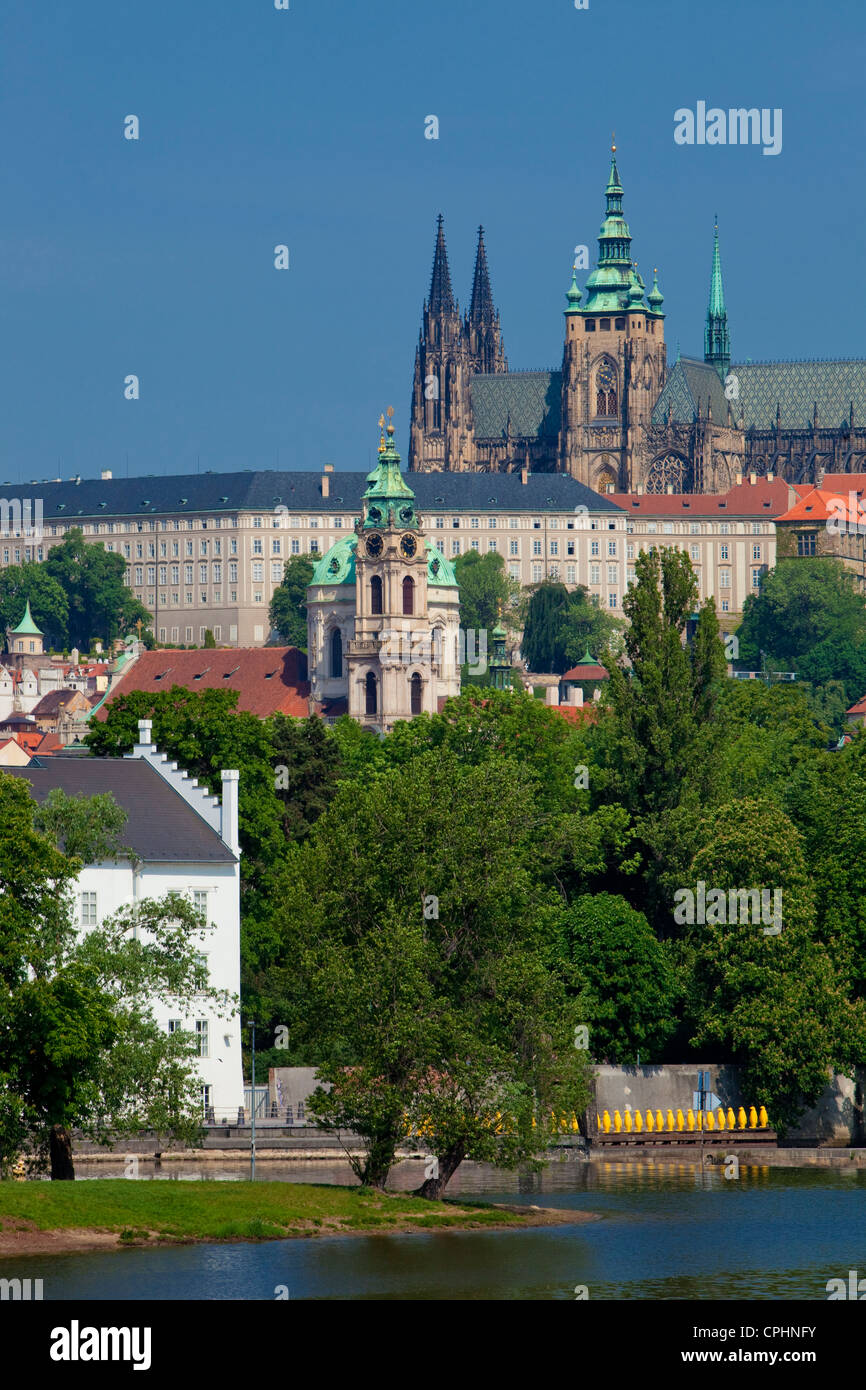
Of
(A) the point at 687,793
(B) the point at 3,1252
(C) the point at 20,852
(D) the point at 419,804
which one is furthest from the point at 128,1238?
(A) the point at 687,793

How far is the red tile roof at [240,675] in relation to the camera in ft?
574

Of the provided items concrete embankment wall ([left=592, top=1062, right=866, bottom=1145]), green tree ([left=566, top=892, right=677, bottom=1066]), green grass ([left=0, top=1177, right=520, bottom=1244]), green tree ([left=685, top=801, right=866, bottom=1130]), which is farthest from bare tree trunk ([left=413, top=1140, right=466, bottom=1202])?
green tree ([left=566, top=892, right=677, bottom=1066])

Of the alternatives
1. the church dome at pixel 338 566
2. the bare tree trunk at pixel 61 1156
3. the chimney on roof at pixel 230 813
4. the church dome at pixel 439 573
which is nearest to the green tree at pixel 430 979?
the bare tree trunk at pixel 61 1156

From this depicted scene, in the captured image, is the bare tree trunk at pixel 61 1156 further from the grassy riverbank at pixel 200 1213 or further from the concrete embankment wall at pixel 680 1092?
the concrete embankment wall at pixel 680 1092

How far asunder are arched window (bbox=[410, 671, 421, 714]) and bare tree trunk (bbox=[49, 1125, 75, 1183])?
4095 inches

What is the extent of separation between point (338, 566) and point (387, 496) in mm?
8919

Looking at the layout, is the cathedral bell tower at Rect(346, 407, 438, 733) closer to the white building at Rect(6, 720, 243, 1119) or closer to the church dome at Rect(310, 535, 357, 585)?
the church dome at Rect(310, 535, 357, 585)

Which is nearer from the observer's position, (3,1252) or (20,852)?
(3,1252)

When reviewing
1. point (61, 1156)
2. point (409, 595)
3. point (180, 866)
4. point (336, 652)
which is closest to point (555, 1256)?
point (61, 1156)

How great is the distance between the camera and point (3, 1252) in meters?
51.6

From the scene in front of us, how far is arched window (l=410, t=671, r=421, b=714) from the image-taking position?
531ft

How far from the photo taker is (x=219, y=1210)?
2199 inches
